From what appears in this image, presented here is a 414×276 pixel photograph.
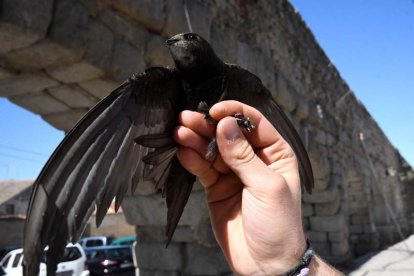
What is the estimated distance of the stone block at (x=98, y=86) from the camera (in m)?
2.77

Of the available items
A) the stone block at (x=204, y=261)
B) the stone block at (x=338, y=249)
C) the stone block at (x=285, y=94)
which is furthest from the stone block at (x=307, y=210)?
the stone block at (x=204, y=261)

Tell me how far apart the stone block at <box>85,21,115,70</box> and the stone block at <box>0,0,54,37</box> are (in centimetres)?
32

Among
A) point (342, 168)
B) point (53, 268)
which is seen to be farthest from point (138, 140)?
point (342, 168)

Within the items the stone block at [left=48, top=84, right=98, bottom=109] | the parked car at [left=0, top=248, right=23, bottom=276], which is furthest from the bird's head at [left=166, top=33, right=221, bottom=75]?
the parked car at [left=0, top=248, right=23, bottom=276]

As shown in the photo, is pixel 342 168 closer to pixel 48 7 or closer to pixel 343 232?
pixel 343 232

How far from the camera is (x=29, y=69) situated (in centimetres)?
255

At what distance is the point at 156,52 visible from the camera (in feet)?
10.3

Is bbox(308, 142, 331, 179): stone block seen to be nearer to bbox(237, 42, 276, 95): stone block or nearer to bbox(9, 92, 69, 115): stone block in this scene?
bbox(237, 42, 276, 95): stone block

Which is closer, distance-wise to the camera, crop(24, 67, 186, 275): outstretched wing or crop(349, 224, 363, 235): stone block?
crop(24, 67, 186, 275): outstretched wing

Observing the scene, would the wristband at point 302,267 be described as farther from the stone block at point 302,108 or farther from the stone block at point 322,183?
the stone block at point 322,183

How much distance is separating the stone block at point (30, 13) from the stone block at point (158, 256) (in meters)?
2.70

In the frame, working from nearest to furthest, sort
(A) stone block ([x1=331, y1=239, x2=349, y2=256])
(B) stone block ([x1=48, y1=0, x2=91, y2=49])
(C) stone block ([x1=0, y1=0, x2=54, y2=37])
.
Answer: (C) stone block ([x1=0, y1=0, x2=54, y2=37])
(B) stone block ([x1=48, y1=0, x2=91, y2=49])
(A) stone block ([x1=331, y1=239, x2=349, y2=256])

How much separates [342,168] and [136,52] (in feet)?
20.6

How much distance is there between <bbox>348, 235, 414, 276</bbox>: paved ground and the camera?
576 cm
